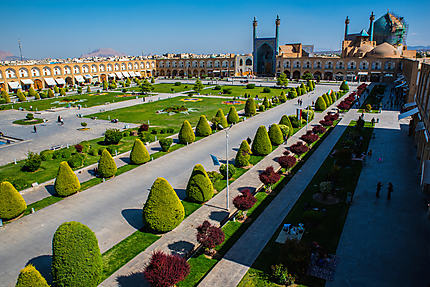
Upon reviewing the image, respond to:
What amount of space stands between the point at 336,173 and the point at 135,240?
445 inches

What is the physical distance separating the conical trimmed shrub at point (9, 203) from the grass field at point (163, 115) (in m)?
18.1

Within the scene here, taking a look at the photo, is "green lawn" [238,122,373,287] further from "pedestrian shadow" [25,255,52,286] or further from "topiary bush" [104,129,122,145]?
"topiary bush" [104,129,122,145]

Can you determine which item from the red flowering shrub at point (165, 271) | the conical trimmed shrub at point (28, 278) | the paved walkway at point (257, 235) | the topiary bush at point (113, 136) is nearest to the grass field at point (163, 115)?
the topiary bush at point (113, 136)

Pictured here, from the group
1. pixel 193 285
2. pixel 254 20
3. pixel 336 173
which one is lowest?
pixel 193 285

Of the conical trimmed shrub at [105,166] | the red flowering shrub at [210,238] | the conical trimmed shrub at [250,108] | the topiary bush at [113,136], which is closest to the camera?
the red flowering shrub at [210,238]

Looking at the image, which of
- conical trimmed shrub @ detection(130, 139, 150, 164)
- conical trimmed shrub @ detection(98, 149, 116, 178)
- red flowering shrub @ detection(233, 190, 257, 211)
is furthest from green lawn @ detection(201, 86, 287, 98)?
red flowering shrub @ detection(233, 190, 257, 211)

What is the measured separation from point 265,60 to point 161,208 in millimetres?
80776

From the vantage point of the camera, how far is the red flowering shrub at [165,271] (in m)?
9.15

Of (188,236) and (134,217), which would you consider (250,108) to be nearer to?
(134,217)

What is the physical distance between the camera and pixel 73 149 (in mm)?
25234

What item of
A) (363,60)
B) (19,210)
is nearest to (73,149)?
(19,210)

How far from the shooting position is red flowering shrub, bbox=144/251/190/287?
30.0 feet

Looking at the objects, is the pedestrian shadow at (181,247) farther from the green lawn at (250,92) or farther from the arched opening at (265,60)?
the arched opening at (265,60)

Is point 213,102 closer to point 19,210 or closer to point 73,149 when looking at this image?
point 73,149
